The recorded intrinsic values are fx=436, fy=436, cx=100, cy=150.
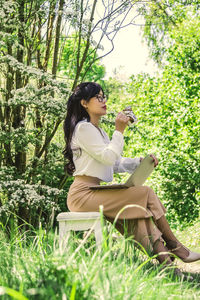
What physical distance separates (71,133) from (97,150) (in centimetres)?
35

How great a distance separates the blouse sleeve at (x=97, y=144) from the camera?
292 cm

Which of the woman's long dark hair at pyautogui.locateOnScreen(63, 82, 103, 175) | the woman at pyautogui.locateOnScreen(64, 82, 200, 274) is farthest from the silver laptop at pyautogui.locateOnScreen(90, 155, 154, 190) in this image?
the woman's long dark hair at pyautogui.locateOnScreen(63, 82, 103, 175)

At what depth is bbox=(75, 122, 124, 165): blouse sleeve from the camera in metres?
2.92

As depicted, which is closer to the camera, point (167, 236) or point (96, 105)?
point (167, 236)

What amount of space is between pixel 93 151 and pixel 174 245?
87cm

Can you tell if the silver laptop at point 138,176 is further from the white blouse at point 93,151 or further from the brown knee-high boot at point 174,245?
the brown knee-high boot at point 174,245

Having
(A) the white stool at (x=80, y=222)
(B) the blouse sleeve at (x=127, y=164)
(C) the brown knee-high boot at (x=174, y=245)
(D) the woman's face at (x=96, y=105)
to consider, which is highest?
(D) the woman's face at (x=96, y=105)

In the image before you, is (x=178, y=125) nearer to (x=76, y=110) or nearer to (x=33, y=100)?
(x=33, y=100)

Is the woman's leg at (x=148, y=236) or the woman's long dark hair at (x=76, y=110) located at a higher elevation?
the woman's long dark hair at (x=76, y=110)

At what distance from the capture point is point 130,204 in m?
2.98

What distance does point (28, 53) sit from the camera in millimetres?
5988

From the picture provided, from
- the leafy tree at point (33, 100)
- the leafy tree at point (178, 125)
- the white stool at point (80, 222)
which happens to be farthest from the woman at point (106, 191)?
the leafy tree at point (178, 125)

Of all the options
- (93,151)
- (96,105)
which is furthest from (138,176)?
(96,105)

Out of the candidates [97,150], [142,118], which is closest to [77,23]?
[97,150]
